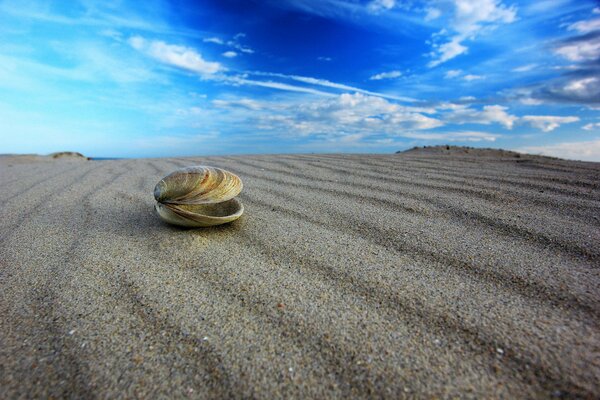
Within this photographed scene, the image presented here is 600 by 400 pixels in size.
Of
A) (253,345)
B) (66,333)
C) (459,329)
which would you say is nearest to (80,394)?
(66,333)

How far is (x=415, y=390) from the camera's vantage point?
0.86 metres

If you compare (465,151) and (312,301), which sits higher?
(465,151)

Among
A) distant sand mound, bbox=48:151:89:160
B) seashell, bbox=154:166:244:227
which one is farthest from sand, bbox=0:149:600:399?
→ distant sand mound, bbox=48:151:89:160

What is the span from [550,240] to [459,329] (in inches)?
39.8

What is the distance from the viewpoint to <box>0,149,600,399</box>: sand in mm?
910

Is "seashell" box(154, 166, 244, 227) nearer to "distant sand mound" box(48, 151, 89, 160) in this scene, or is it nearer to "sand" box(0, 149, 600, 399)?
"sand" box(0, 149, 600, 399)

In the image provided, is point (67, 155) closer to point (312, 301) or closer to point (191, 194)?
point (191, 194)

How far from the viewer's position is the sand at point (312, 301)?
0.91 m

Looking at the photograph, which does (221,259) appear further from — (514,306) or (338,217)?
(514,306)

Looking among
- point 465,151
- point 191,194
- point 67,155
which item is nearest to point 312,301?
point 191,194

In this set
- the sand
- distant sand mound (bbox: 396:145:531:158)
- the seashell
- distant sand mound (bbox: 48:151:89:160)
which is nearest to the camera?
the sand

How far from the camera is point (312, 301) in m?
1.23

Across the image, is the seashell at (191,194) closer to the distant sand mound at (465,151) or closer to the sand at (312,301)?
the sand at (312,301)

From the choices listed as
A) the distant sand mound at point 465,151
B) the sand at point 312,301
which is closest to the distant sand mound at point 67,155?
the sand at point 312,301
